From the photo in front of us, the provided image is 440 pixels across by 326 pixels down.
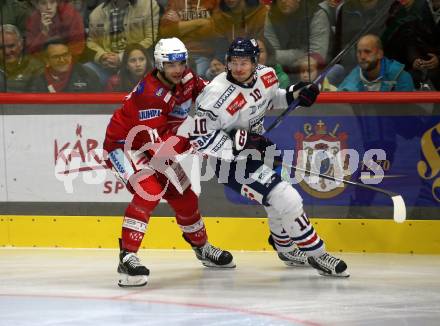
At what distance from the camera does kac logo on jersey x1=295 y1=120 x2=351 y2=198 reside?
6.47 m

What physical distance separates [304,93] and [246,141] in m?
0.47

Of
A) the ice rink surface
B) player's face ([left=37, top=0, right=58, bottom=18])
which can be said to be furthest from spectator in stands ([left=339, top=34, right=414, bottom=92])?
player's face ([left=37, top=0, right=58, bottom=18])

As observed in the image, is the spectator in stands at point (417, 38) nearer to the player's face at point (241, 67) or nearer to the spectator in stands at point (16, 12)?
the player's face at point (241, 67)

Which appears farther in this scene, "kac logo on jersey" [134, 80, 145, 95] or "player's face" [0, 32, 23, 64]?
"player's face" [0, 32, 23, 64]

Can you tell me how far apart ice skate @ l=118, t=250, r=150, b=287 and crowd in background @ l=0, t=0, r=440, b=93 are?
1.68 meters

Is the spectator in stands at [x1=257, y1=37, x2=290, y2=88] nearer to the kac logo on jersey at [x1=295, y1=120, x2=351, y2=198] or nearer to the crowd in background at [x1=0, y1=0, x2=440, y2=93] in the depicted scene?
the crowd in background at [x1=0, y1=0, x2=440, y2=93]

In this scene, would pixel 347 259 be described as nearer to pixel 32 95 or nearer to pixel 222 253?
pixel 222 253

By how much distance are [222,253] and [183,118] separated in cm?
82

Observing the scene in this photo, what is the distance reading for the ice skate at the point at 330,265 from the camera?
18.4 ft

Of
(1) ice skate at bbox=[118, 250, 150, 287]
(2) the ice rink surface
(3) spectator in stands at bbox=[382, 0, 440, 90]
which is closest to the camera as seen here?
(2) the ice rink surface

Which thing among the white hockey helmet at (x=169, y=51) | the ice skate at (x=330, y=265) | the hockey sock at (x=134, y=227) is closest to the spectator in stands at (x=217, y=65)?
the white hockey helmet at (x=169, y=51)

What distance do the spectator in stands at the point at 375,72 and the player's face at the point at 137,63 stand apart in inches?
52.1

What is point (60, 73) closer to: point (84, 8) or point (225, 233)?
point (84, 8)

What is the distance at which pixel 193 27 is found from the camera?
22.0ft
